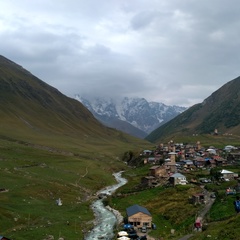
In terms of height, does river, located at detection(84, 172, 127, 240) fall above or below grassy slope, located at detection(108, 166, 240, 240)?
below

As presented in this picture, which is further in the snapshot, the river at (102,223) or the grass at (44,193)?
the river at (102,223)

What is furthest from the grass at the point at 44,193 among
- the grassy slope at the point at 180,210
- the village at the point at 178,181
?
the grassy slope at the point at 180,210

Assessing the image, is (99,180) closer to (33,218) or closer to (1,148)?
(1,148)

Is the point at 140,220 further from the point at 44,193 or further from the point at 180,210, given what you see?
the point at 44,193

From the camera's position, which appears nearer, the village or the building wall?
the village

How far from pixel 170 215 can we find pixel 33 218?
3001 centimetres

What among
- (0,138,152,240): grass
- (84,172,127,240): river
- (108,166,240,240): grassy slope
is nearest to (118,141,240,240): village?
(108,166,240,240): grassy slope

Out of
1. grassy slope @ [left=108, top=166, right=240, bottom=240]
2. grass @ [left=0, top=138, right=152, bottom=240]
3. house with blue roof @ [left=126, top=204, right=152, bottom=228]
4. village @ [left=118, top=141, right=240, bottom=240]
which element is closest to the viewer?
grassy slope @ [left=108, top=166, right=240, bottom=240]

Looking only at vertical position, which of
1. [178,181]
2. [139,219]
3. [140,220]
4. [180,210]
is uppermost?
[178,181]

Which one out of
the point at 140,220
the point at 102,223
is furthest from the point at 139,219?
the point at 102,223

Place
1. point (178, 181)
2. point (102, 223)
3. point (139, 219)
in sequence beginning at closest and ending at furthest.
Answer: point (139, 219)
point (102, 223)
point (178, 181)

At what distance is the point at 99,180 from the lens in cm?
14938

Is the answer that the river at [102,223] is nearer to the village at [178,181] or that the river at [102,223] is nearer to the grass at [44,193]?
the grass at [44,193]

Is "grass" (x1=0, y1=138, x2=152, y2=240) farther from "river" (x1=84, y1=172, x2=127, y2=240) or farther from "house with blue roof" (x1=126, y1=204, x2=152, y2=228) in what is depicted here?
"house with blue roof" (x1=126, y1=204, x2=152, y2=228)
